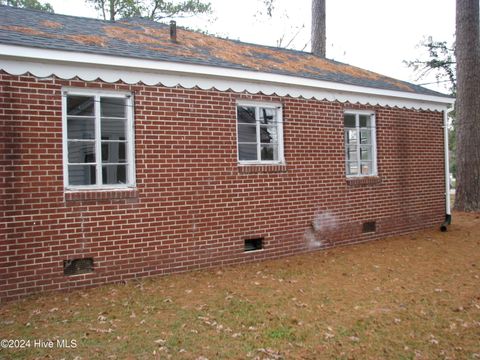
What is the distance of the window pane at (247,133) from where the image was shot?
7.88 meters

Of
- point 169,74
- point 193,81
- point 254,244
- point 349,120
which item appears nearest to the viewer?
point 169,74

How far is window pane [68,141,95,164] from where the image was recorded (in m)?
7.30

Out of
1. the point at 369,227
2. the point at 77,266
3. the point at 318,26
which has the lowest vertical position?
the point at 77,266

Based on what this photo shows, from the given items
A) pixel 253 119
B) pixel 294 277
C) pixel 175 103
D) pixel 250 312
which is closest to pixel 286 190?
pixel 253 119

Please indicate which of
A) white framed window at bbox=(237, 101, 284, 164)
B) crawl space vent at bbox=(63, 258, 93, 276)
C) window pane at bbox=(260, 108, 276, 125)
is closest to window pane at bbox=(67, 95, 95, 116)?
crawl space vent at bbox=(63, 258, 93, 276)

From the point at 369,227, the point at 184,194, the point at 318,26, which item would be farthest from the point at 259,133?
the point at 318,26

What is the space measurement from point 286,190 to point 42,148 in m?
4.10

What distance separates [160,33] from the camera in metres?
8.81

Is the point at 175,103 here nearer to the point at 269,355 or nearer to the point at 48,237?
the point at 48,237

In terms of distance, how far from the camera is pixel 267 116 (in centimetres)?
808

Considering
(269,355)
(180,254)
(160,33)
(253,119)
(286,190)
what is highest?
(160,33)

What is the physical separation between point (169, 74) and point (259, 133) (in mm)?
1903

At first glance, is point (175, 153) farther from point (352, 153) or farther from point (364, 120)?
point (364, 120)

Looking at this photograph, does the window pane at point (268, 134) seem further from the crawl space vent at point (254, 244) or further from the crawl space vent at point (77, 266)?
the crawl space vent at point (77, 266)
